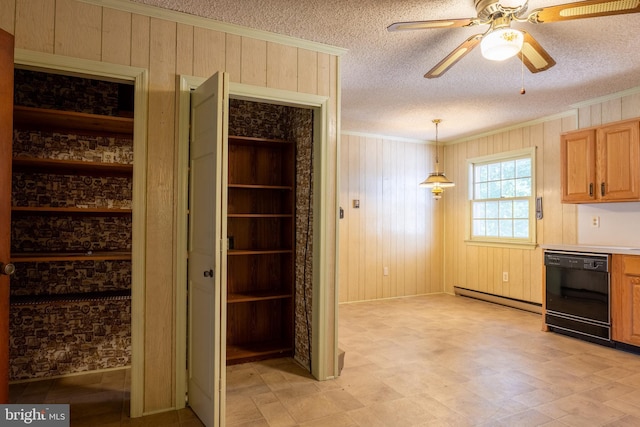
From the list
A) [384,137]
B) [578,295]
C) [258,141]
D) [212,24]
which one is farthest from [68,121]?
[578,295]

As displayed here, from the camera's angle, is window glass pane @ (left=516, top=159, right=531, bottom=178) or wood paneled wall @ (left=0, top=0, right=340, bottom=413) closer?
wood paneled wall @ (left=0, top=0, right=340, bottom=413)

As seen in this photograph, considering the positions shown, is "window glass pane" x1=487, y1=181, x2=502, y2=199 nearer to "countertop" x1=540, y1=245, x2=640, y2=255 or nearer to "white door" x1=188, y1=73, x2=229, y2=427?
"countertop" x1=540, y1=245, x2=640, y2=255

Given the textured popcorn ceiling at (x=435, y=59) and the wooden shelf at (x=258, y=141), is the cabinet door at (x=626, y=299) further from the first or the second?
the wooden shelf at (x=258, y=141)

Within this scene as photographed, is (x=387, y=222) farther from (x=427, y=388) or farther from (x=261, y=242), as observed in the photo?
(x=427, y=388)

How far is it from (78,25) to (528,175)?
202 inches

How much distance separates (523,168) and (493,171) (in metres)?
0.50

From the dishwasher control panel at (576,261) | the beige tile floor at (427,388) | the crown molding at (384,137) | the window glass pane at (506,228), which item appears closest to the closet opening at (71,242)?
the beige tile floor at (427,388)

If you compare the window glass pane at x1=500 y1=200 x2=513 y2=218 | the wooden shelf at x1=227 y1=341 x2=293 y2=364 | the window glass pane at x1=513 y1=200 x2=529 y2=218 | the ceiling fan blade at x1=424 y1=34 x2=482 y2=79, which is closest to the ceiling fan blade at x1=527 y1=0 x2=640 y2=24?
the ceiling fan blade at x1=424 y1=34 x2=482 y2=79

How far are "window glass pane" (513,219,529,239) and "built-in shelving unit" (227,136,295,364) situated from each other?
344 centimetres

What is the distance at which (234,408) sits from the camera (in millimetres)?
2443

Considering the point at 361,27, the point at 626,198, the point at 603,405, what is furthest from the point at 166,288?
the point at 626,198

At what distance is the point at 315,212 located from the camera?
2.95 m

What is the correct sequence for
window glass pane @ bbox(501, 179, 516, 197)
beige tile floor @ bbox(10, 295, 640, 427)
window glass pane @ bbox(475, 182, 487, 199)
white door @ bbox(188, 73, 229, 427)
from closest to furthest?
white door @ bbox(188, 73, 229, 427)
beige tile floor @ bbox(10, 295, 640, 427)
window glass pane @ bbox(501, 179, 516, 197)
window glass pane @ bbox(475, 182, 487, 199)

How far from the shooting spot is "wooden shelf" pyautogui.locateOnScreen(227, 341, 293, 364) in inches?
126
